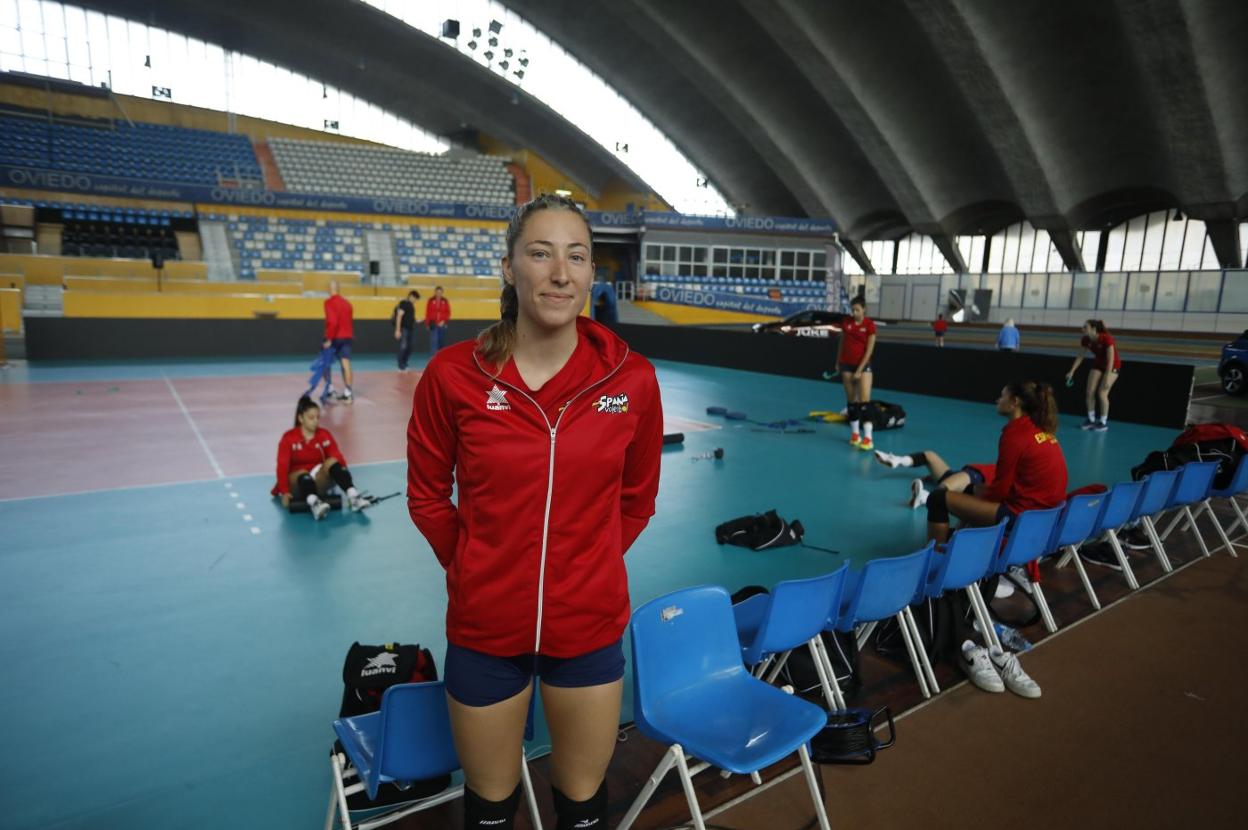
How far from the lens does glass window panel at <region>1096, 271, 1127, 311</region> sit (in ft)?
104

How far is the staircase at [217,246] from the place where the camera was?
90.5 feet

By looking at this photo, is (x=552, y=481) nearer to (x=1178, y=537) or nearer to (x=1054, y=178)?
(x=1178, y=537)

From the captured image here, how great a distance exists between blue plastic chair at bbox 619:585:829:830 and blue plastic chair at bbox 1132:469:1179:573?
4.23m

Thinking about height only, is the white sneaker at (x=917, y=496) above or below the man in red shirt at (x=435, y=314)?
below

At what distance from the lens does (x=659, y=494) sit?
8.14 meters

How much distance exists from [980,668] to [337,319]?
38.8ft

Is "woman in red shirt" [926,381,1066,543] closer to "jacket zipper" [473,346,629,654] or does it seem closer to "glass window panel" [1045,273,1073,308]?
"jacket zipper" [473,346,629,654]

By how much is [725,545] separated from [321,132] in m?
47.2

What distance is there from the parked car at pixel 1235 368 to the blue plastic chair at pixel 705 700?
62.5 ft

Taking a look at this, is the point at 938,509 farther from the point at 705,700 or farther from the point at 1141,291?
the point at 1141,291

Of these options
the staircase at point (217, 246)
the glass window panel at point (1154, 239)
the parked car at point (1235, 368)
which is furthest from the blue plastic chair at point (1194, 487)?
the glass window panel at point (1154, 239)

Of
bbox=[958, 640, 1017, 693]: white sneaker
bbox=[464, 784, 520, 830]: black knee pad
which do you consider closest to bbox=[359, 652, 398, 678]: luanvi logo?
bbox=[464, 784, 520, 830]: black knee pad

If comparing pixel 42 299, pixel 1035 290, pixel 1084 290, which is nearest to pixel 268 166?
pixel 42 299

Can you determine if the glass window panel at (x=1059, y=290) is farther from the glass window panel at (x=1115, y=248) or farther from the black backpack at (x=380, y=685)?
the black backpack at (x=380, y=685)
